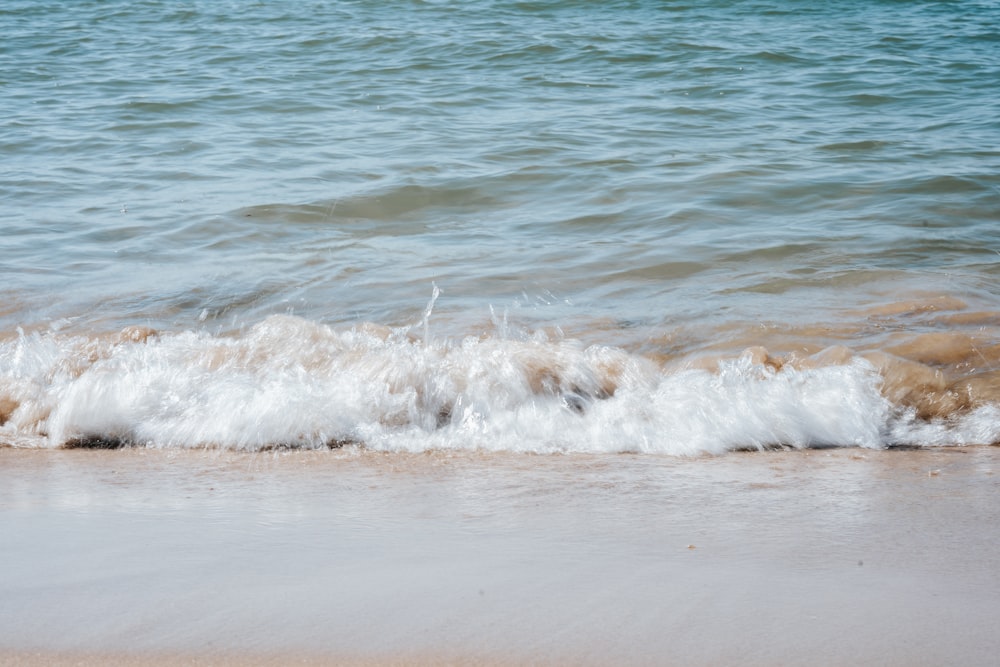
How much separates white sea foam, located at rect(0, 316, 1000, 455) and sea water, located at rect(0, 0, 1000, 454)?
0.01 m

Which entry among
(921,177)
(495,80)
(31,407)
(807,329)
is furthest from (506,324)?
(495,80)

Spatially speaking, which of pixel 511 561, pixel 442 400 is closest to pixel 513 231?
pixel 442 400

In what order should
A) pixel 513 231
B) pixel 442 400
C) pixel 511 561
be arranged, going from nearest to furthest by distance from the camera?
pixel 511 561 < pixel 442 400 < pixel 513 231

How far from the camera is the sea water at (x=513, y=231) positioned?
351 centimetres

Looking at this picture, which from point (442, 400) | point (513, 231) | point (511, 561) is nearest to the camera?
point (511, 561)

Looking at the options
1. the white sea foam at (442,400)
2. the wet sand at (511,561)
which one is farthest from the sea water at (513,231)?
the wet sand at (511,561)

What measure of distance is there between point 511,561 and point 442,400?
1.41 m

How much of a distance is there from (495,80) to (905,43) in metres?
3.99

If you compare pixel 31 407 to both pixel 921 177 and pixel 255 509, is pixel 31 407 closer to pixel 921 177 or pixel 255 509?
pixel 255 509

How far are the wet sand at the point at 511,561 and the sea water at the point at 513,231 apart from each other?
1.27 feet

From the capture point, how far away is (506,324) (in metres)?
4.29

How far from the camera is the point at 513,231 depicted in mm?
5742

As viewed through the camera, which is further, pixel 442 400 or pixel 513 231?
pixel 513 231

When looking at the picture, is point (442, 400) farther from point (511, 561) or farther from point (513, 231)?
point (513, 231)
